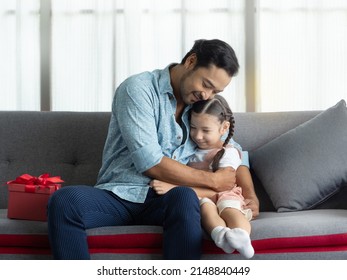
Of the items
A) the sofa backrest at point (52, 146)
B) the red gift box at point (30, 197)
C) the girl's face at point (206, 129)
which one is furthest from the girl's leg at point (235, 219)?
the sofa backrest at point (52, 146)

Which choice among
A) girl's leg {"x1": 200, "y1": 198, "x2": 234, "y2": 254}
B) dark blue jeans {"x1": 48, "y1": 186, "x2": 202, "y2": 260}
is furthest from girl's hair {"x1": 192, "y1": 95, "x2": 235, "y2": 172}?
dark blue jeans {"x1": 48, "y1": 186, "x2": 202, "y2": 260}

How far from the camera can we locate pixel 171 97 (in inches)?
91.1

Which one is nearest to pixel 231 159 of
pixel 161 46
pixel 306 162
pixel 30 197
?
pixel 306 162

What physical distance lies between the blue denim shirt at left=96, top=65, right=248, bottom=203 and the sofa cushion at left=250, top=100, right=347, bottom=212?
379mm

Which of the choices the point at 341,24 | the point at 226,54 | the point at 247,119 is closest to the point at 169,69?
the point at 226,54

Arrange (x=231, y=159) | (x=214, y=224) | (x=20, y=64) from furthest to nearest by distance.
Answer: (x=20, y=64)
(x=231, y=159)
(x=214, y=224)

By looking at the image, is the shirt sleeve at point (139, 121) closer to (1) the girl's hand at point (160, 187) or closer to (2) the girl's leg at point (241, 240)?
(1) the girl's hand at point (160, 187)

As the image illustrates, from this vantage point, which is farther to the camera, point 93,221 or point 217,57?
point 217,57

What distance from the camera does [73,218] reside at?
6.36 feet

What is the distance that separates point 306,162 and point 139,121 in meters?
0.75

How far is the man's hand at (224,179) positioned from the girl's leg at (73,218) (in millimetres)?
426

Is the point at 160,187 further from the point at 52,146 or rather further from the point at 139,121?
the point at 52,146

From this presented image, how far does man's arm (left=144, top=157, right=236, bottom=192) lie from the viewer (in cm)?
217

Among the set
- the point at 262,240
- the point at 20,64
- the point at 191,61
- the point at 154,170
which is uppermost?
the point at 20,64
